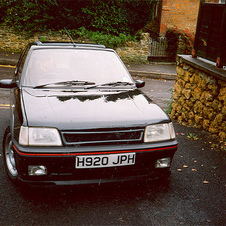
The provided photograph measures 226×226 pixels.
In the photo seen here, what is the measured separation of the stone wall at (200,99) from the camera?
5629 mm

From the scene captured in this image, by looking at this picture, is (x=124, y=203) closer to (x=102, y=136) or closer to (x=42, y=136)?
(x=102, y=136)

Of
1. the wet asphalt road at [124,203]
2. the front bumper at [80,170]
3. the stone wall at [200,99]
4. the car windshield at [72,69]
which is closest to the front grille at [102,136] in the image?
the front bumper at [80,170]

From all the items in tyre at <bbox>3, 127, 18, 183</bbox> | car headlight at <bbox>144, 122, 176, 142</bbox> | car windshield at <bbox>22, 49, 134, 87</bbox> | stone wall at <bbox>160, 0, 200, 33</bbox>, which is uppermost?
stone wall at <bbox>160, 0, 200, 33</bbox>

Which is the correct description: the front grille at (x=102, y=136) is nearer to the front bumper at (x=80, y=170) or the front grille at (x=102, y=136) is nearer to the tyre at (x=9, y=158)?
the front bumper at (x=80, y=170)

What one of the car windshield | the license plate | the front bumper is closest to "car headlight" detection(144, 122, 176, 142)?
the front bumper

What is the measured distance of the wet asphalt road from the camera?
10.1ft

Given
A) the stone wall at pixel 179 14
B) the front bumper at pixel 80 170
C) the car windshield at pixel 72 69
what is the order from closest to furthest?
the front bumper at pixel 80 170, the car windshield at pixel 72 69, the stone wall at pixel 179 14

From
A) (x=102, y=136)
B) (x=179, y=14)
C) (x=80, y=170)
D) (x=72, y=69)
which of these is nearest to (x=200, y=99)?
(x=72, y=69)

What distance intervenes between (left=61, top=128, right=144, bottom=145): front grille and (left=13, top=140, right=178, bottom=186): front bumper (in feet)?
0.20

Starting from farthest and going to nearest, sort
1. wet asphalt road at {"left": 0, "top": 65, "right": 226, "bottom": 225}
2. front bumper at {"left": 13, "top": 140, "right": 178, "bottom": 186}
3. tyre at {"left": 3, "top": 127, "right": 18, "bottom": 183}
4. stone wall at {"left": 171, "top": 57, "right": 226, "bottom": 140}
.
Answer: stone wall at {"left": 171, "top": 57, "right": 226, "bottom": 140}
tyre at {"left": 3, "top": 127, "right": 18, "bottom": 183}
wet asphalt road at {"left": 0, "top": 65, "right": 226, "bottom": 225}
front bumper at {"left": 13, "top": 140, "right": 178, "bottom": 186}

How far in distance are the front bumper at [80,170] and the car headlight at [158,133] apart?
74mm

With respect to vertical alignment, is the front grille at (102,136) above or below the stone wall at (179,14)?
below

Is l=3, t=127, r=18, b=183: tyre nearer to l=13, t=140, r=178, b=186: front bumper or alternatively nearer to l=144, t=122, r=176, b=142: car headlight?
l=13, t=140, r=178, b=186: front bumper

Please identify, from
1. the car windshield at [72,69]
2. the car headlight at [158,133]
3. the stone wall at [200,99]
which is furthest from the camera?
the stone wall at [200,99]
